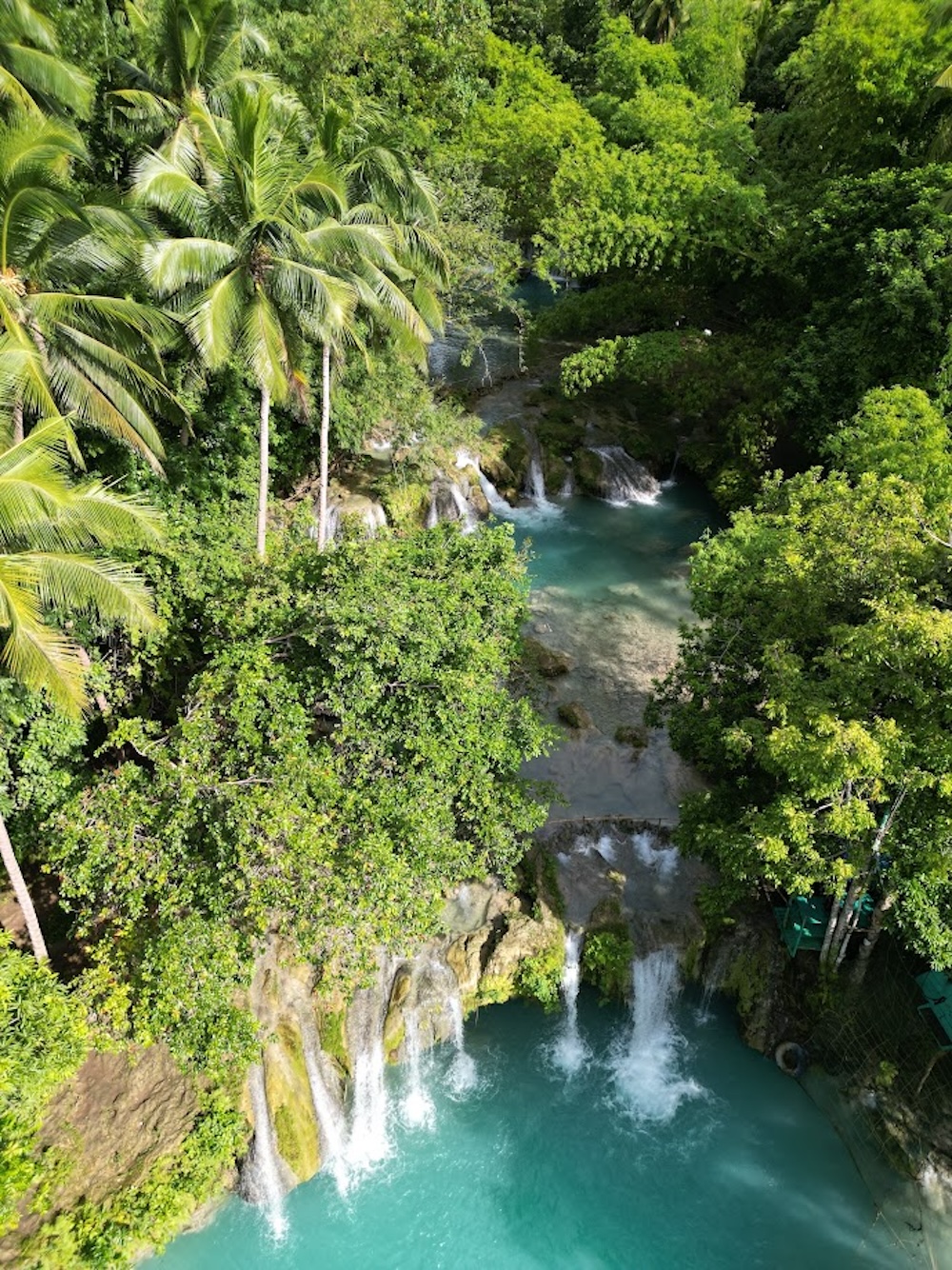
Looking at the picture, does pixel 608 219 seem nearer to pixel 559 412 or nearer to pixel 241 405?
pixel 559 412

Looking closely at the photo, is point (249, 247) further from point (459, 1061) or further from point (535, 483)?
point (535, 483)

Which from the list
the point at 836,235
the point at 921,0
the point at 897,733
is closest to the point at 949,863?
the point at 897,733

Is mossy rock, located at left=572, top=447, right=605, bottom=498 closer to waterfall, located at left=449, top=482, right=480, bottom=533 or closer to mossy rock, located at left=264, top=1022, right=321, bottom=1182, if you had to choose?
waterfall, located at left=449, top=482, right=480, bottom=533

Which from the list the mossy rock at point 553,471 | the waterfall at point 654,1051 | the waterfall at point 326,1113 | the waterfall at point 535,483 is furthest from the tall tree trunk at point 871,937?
the mossy rock at point 553,471

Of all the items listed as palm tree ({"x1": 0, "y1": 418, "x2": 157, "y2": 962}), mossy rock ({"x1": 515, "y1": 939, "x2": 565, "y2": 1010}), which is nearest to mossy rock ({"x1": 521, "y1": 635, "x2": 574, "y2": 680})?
mossy rock ({"x1": 515, "y1": 939, "x2": 565, "y2": 1010})

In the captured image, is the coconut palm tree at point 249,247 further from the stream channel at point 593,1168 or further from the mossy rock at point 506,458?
the mossy rock at point 506,458

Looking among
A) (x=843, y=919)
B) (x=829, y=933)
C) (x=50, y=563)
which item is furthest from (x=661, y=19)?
(x=50, y=563)
